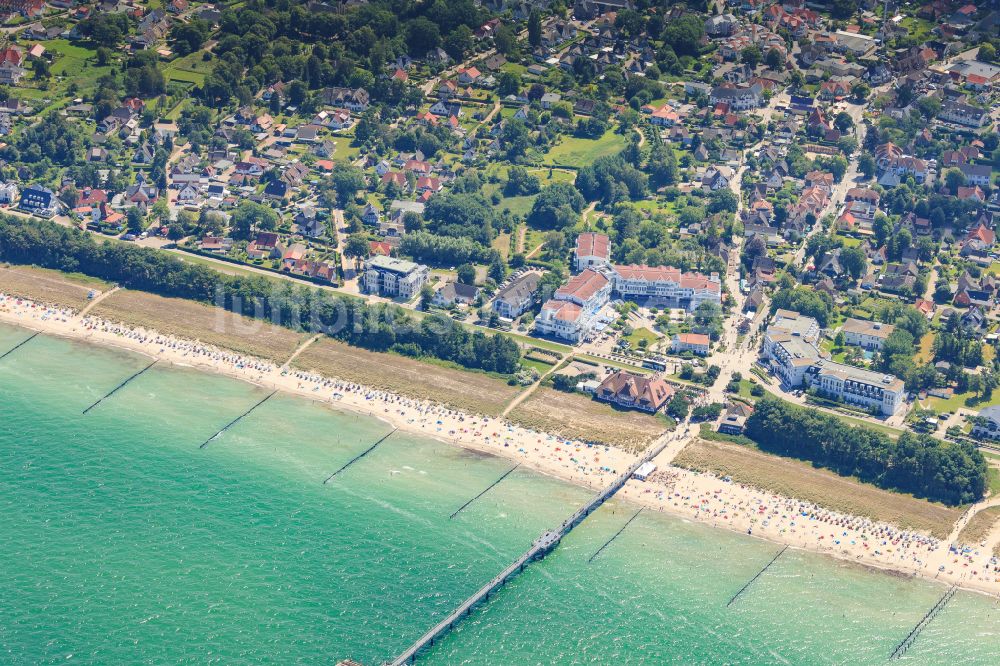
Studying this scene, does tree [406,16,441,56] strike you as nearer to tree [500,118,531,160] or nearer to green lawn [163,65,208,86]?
tree [500,118,531,160]

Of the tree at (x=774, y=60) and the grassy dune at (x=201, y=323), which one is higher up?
the tree at (x=774, y=60)

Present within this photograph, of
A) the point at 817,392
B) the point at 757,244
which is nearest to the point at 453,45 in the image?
the point at 757,244

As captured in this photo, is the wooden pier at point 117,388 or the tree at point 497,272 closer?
the wooden pier at point 117,388

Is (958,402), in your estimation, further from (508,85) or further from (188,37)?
(188,37)

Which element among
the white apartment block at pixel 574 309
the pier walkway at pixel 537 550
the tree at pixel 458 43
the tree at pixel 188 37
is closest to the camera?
the pier walkway at pixel 537 550

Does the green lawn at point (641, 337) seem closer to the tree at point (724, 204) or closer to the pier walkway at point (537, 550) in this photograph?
the pier walkway at point (537, 550)

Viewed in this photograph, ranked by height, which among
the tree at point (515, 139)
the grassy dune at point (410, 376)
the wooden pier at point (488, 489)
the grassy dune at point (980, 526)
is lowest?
the wooden pier at point (488, 489)

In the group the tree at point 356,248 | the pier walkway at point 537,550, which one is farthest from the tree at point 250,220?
the pier walkway at point 537,550

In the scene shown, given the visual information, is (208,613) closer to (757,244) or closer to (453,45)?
(757,244)

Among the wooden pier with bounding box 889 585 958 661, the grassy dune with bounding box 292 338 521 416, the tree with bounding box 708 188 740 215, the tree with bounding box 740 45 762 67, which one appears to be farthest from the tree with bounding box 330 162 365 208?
the wooden pier with bounding box 889 585 958 661
